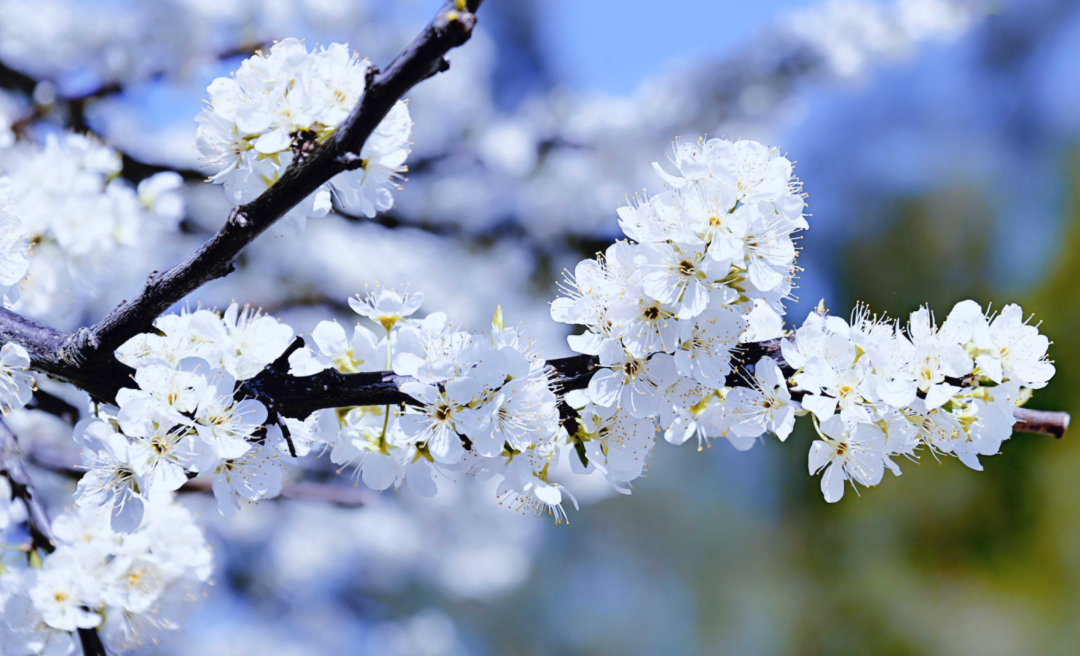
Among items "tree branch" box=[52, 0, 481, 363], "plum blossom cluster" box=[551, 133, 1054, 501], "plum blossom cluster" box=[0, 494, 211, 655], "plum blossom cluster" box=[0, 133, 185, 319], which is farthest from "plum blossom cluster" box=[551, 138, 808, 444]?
"plum blossom cluster" box=[0, 133, 185, 319]

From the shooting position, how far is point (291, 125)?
64cm

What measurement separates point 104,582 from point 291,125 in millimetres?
755

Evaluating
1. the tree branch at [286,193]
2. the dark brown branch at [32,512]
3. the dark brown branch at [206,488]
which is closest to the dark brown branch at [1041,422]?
the tree branch at [286,193]

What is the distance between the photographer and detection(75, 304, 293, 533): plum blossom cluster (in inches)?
24.6

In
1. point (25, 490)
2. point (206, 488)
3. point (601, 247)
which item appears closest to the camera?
point (25, 490)

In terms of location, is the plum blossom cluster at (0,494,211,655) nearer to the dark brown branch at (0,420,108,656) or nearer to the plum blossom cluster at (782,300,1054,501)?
the dark brown branch at (0,420,108,656)

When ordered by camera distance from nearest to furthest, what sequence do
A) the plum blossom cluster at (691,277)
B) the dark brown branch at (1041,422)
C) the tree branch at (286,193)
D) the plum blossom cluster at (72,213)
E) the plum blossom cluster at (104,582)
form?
the tree branch at (286,193) → the plum blossom cluster at (691,277) → the dark brown branch at (1041,422) → the plum blossom cluster at (104,582) → the plum blossom cluster at (72,213)

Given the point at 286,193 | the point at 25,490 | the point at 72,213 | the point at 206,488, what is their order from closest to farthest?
the point at 286,193, the point at 25,490, the point at 206,488, the point at 72,213

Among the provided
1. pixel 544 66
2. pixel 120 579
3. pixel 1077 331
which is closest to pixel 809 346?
pixel 120 579

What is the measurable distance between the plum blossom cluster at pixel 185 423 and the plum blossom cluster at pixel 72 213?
0.89 metres

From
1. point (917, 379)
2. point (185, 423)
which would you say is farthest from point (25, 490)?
point (917, 379)

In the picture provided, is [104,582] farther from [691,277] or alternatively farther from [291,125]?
[691,277]

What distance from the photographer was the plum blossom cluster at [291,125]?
2.09ft

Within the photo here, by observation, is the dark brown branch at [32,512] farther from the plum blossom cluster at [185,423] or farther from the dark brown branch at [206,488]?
the plum blossom cluster at [185,423]
